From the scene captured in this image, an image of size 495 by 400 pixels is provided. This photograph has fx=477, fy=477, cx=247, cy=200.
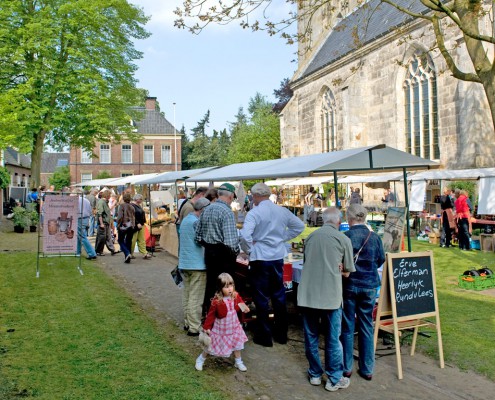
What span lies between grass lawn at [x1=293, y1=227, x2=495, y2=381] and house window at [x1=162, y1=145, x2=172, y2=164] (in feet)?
158

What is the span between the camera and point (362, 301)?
15.8 ft

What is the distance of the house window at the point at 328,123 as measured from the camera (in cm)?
3219

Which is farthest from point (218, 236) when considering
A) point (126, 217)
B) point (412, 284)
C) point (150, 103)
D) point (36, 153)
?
point (150, 103)

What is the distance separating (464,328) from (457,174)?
11.8 m

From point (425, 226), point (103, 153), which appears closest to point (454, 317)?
point (425, 226)

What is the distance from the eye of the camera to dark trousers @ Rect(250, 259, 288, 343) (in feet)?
18.4

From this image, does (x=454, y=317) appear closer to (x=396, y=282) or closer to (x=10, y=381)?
(x=396, y=282)

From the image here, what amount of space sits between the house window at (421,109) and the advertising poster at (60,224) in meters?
17.7

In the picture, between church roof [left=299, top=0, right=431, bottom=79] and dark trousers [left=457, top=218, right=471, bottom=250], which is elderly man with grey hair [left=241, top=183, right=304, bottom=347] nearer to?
dark trousers [left=457, top=218, right=471, bottom=250]

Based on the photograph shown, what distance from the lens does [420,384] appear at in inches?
184

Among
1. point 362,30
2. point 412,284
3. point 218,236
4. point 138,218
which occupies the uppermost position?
point 362,30

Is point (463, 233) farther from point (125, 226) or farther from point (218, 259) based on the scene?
point (218, 259)

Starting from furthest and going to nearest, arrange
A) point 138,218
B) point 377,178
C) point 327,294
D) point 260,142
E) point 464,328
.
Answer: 1. point 260,142
2. point 377,178
3. point 138,218
4. point 464,328
5. point 327,294

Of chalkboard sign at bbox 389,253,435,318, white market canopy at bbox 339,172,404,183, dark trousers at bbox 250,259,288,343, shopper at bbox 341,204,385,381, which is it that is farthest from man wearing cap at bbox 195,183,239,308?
white market canopy at bbox 339,172,404,183
